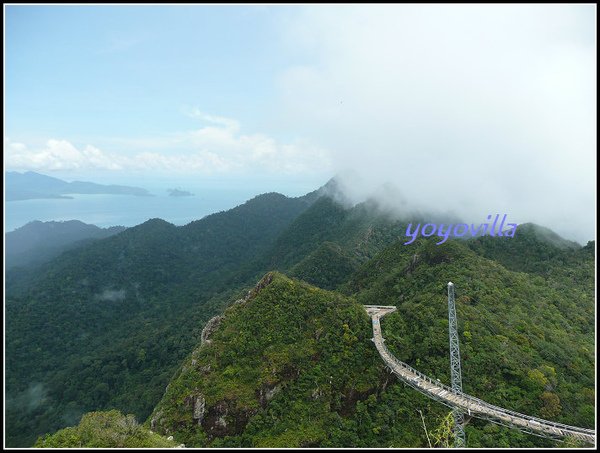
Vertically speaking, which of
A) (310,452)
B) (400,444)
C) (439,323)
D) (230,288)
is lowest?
(230,288)

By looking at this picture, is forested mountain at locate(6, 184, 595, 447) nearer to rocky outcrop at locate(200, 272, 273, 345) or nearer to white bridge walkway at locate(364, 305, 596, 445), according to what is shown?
rocky outcrop at locate(200, 272, 273, 345)

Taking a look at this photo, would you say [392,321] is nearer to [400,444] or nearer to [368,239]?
[400,444]

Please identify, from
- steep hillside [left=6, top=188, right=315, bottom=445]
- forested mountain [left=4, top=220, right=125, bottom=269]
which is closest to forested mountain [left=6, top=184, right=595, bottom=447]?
steep hillside [left=6, top=188, right=315, bottom=445]

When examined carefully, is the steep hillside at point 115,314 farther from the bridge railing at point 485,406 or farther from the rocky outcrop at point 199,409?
the bridge railing at point 485,406

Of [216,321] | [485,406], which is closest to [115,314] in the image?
[216,321]

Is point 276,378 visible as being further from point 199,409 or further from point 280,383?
point 199,409

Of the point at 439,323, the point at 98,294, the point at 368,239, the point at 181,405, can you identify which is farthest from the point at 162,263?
the point at 439,323
